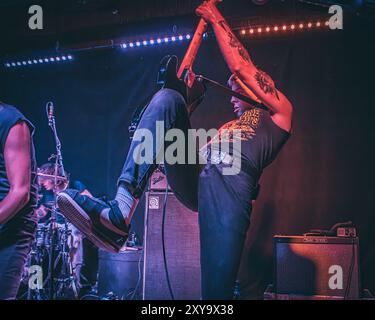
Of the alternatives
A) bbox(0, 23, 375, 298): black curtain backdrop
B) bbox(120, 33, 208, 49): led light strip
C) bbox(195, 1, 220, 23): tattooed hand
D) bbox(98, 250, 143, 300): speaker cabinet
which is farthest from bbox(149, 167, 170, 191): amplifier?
bbox(120, 33, 208, 49): led light strip

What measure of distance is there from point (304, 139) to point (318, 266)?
1243 mm

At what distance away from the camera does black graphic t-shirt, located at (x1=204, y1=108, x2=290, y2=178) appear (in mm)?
2574

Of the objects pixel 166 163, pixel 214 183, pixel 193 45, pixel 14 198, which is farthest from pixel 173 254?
pixel 193 45

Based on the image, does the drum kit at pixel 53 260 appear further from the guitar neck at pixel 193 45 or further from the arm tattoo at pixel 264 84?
the arm tattoo at pixel 264 84

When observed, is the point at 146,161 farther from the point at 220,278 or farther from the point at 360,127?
the point at 360,127

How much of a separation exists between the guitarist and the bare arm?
475mm

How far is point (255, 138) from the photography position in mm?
2594

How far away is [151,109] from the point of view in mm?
2156

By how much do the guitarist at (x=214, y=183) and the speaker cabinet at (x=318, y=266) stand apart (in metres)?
0.51

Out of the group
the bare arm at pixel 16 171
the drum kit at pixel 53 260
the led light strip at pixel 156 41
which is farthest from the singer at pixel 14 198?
Result: the led light strip at pixel 156 41

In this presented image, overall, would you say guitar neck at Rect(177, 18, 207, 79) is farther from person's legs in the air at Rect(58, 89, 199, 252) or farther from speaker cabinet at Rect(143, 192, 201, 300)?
speaker cabinet at Rect(143, 192, 201, 300)

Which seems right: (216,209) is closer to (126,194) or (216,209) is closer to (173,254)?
(173,254)

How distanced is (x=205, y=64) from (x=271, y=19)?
74 centimetres

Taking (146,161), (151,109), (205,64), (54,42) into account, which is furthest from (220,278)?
Answer: (54,42)
